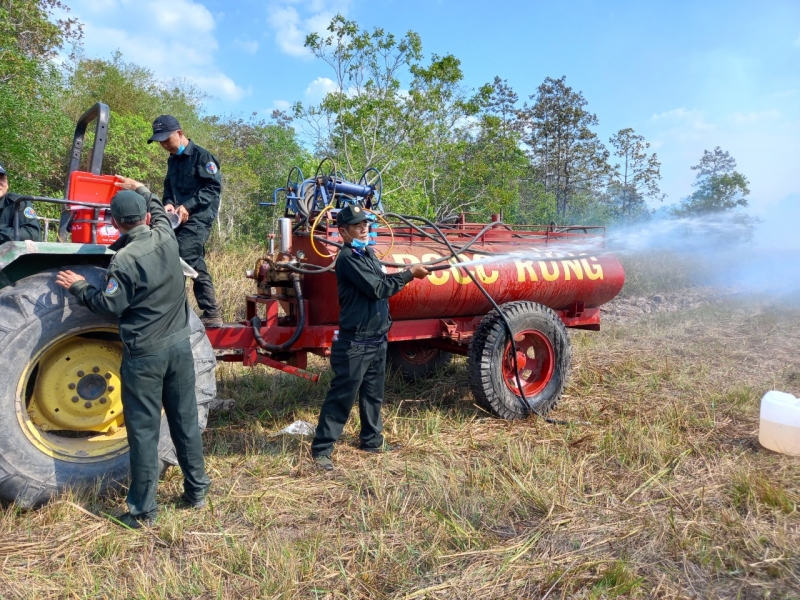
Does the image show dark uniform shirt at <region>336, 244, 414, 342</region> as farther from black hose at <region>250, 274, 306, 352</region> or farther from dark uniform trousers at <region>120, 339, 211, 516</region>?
dark uniform trousers at <region>120, 339, 211, 516</region>

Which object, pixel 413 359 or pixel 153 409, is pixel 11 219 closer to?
pixel 153 409

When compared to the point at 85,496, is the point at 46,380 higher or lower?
higher

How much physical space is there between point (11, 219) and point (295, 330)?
2.07 meters

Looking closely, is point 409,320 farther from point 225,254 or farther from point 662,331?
point 225,254

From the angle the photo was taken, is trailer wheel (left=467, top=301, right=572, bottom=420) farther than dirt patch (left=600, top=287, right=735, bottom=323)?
No

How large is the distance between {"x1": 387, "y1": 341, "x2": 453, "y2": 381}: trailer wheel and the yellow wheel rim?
2897mm

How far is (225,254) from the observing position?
10109 mm

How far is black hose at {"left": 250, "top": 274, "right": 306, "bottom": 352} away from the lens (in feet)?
14.1

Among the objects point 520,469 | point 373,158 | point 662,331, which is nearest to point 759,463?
point 520,469

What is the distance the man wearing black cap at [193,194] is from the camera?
14.5ft

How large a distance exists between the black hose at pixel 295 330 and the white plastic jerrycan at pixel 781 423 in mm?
3207

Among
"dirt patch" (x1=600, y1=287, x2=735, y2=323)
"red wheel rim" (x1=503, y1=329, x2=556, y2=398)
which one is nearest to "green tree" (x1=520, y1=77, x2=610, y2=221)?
"dirt patch" (x1=600, y1=287, x2=735, y2=323)

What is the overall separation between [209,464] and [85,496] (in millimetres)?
830

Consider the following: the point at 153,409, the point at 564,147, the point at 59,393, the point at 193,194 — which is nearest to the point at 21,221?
the point at 193,194
